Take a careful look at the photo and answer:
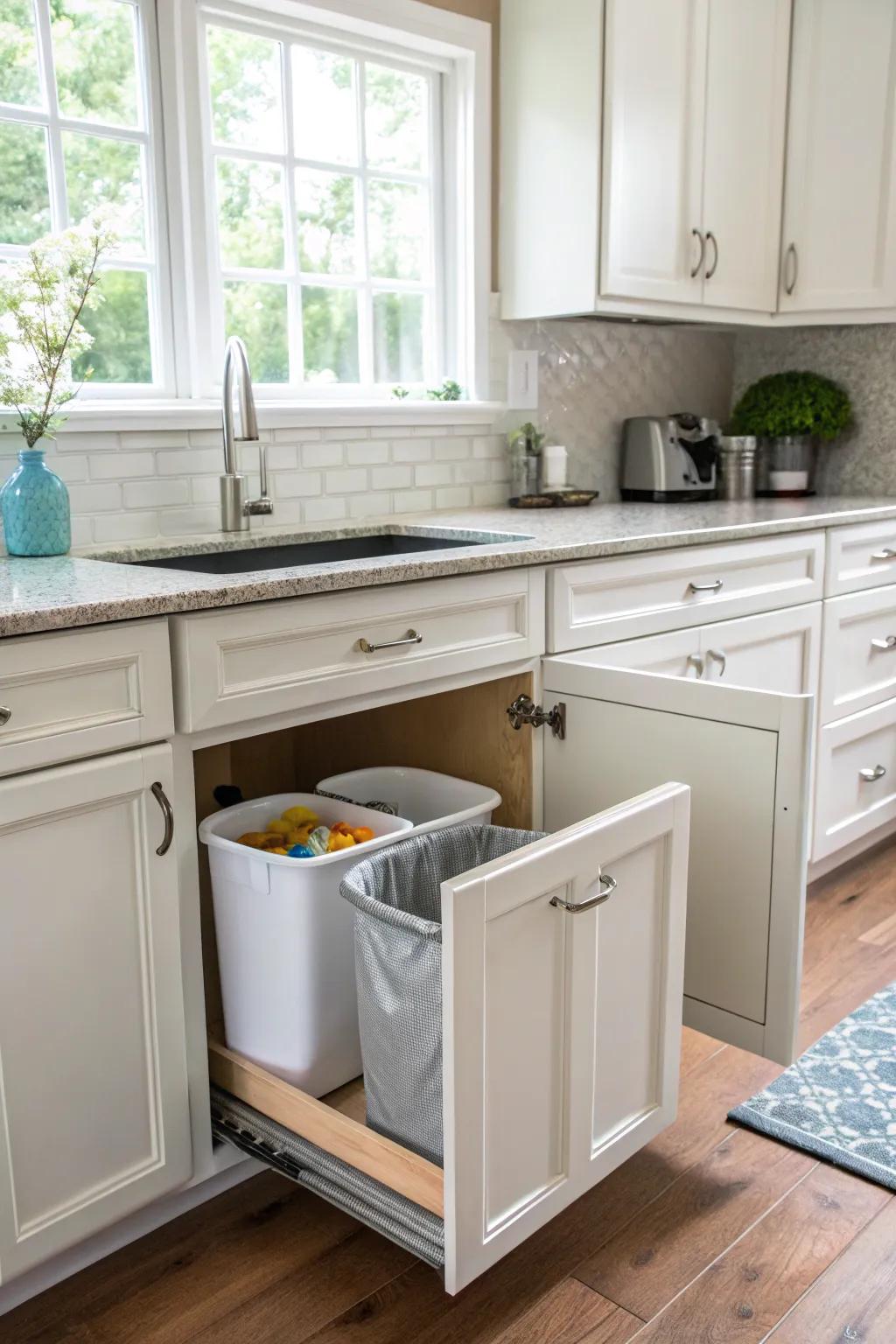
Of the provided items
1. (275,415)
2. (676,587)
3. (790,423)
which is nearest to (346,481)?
(275,415)

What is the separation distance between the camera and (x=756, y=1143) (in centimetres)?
188

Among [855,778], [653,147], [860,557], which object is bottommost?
[855,778]

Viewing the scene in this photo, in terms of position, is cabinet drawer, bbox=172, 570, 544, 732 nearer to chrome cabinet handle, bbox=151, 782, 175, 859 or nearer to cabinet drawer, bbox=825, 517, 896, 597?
chrome cabinet handle, bbox=151, 782, 175, 859

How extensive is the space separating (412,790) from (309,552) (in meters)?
0.54

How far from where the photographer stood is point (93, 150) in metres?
2.15

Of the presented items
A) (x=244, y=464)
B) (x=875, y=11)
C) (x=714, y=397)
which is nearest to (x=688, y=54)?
(x=875, y=11)

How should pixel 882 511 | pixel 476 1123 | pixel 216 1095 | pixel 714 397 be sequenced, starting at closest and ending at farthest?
1. pixel 476 1123
2. pixel 216 1095
3. pixel 882 511
4. pixel 714 397

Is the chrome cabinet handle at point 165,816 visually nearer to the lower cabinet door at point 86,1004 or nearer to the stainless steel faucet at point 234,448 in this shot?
the lower cabinet door at point 86,1004

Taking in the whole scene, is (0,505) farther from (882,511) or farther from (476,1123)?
(882,511)

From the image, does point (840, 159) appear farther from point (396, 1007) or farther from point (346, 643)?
Answer: point (396, 1007)

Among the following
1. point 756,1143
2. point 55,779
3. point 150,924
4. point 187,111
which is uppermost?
point 187,111

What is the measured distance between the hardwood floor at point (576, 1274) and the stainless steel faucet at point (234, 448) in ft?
3.79

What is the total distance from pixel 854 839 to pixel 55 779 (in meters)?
2.31

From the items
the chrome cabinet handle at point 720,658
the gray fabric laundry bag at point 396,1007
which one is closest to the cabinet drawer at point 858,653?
the chrome cabinet handle at point 720,658
